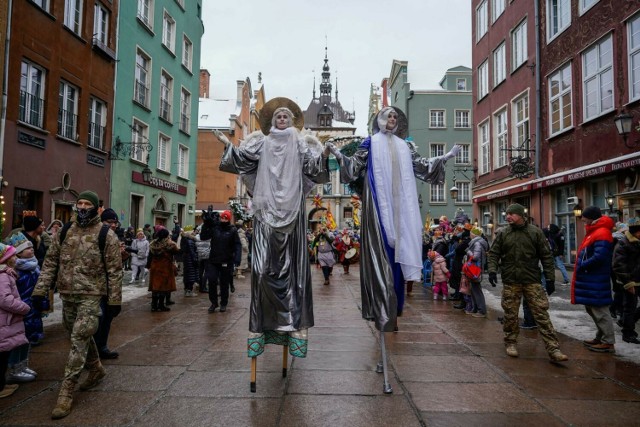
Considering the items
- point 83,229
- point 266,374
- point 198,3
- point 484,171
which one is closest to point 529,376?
point 266,374

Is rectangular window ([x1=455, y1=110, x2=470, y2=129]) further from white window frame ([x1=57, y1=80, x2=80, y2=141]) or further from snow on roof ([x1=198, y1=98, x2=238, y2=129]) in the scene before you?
white window frame ([x1=57, y1=80, x2=80, y2=141])

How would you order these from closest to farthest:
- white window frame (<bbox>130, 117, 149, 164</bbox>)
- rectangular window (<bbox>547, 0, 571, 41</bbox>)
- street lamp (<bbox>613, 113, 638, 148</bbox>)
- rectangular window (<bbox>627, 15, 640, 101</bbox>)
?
street lamp (<bbox>613, 113, 638, 148</bbox>) → rectangular window (<bbox>627, 15, 640, 101</bbox>) → rectangular window (<bbox>547, 0, 571, 41</bbox>) → white window frame (<bbox>130, 117, 149, 164</bbox>)

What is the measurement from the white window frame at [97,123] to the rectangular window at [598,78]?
16.1 m

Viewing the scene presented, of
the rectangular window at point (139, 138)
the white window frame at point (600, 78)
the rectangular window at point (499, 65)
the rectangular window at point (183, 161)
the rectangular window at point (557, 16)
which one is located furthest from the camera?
the rectangular window at point (183, 161)

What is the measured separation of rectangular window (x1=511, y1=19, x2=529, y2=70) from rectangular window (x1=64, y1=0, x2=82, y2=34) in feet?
52.8

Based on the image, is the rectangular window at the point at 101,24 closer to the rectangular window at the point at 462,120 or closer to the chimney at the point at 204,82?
the chimney at the point at 204,82

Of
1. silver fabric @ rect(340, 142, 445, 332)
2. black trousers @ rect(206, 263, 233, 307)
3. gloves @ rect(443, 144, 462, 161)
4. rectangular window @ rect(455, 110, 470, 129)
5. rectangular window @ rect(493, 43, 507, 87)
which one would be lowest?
black trousers @ rect(206, 263, 233, 307)

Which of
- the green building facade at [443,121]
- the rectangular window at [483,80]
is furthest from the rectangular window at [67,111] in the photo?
the green building facade at [443,121]

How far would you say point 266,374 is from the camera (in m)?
4.41

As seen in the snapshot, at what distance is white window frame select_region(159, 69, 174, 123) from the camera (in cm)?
2194

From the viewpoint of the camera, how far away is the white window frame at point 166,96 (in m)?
21.9

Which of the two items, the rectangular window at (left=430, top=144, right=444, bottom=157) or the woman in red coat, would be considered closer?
the woman in red coat

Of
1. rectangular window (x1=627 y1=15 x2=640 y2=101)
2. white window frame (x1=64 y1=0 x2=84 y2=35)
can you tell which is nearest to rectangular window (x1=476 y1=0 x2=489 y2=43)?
rectangular window (x1=627 y1=15 x2=640 y2=101)

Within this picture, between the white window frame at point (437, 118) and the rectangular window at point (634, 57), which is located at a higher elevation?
the white window frame at point (437, 118)
